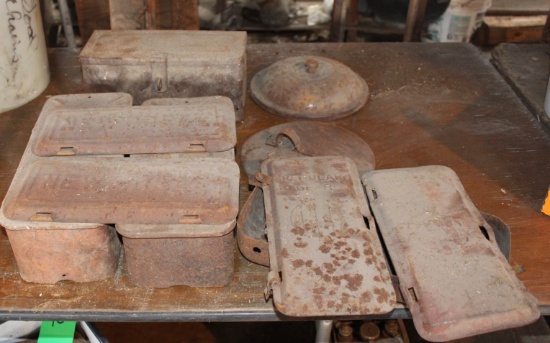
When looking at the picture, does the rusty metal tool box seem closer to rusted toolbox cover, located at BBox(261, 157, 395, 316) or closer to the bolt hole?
rusted toolbox cover, located at BBox(261, 157, 395, 316)

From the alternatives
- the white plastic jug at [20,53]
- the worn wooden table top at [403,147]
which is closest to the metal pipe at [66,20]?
the worn wooden table top at [403,147]

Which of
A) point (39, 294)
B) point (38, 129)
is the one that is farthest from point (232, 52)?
point (39, 294)

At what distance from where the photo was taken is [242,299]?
118 centimetres

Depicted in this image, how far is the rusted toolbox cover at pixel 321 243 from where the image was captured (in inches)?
41.9

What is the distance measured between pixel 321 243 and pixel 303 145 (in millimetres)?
406

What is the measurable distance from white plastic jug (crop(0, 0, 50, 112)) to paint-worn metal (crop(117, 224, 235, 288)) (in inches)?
31.4

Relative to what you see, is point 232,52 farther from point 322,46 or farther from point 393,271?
point 393,271

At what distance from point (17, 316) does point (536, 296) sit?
1018 millimetres

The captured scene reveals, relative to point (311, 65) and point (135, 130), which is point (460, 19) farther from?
point (135, 130)

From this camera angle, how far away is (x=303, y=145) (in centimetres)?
151

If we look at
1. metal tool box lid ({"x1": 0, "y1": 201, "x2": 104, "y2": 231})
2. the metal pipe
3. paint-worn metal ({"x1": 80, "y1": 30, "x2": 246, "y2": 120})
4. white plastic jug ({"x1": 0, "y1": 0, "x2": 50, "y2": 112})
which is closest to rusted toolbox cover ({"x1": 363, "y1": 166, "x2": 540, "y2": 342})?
paint-worn metal ({"x1": 80, "y1": 30, "x2": 246, "y2": 120})

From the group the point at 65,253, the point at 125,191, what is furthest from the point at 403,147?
the point at 65,253

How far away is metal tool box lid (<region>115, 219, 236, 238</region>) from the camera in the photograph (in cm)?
110

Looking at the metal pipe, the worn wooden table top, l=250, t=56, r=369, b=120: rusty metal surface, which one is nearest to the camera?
the worn wooden table top
